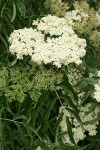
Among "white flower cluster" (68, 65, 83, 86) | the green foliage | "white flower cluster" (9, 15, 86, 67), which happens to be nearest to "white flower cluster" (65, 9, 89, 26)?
the green foliage

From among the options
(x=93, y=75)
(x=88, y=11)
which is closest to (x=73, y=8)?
(x=88, y=11)

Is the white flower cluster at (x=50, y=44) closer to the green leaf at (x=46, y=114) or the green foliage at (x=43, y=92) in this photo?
the green foliage at (x=43, y=92)

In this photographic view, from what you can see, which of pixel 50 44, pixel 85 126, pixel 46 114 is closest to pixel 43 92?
pixel 46 114

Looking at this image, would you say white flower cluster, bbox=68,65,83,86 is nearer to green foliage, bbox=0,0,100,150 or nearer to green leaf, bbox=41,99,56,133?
green foliage, bbox=0,0,100,150

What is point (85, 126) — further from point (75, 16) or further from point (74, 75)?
point (75, 16)

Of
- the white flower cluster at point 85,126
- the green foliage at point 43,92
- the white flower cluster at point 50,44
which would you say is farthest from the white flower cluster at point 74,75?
the white flower cluster at point 85,126

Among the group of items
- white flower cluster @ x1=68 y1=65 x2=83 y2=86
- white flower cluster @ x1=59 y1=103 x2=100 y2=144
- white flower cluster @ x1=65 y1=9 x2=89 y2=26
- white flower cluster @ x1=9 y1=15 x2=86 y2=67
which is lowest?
white flower cluster @ x1=59 y1=103 x2=100 y2=144
